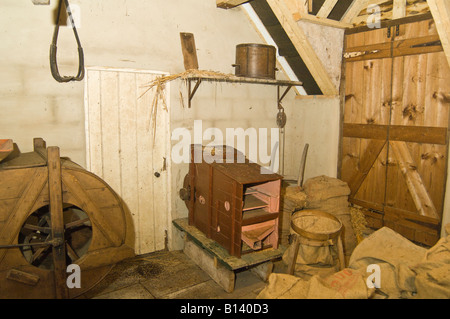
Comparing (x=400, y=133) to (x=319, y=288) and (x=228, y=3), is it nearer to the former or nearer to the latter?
(x=319, y=288)

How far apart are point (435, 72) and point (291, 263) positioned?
2.71 meters

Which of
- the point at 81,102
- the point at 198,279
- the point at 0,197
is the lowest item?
the point at 198,279

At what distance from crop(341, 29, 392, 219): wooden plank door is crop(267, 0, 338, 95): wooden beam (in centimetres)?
34

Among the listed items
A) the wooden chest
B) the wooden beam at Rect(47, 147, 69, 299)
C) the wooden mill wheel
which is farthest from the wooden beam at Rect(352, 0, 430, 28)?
the wooden beam at Rect(47, 147, 69, 299)

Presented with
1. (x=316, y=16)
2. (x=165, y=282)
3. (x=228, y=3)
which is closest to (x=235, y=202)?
(x=165, y=282)

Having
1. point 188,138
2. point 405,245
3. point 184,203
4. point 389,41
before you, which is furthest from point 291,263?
point 389,41

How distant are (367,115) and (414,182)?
1.06 metres

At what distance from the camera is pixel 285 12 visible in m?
4.00

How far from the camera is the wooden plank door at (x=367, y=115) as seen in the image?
4.36 metres

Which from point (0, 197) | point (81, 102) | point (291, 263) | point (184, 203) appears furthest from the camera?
point (184, 203)

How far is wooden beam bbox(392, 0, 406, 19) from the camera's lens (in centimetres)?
407

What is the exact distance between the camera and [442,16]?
3309 millimetres

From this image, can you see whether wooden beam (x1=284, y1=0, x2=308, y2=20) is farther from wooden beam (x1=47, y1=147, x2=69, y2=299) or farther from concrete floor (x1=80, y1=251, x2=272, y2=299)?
concrete floor (x1=80, y1=251, x2=272, y2=299)

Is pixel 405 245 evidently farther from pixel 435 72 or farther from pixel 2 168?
pixel 2 168
